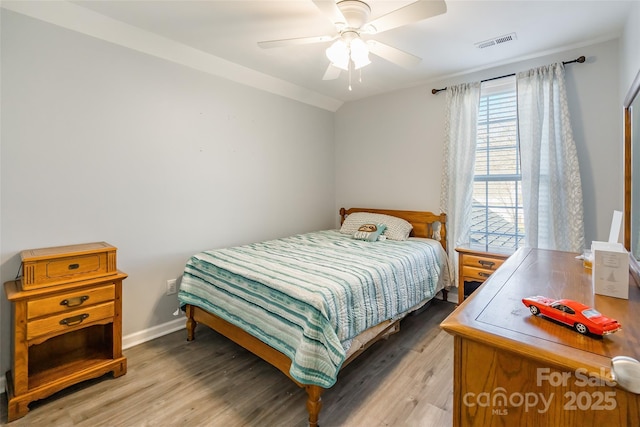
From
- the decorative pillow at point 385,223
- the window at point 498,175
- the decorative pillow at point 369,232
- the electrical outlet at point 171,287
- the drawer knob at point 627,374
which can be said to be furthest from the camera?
the decorative pillow at point 385,223

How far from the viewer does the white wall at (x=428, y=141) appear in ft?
7.81

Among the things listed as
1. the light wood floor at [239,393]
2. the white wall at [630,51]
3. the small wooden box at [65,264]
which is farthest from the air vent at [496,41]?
the small wooden box at [65,264]

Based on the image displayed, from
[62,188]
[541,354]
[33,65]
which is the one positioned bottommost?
[541,354]

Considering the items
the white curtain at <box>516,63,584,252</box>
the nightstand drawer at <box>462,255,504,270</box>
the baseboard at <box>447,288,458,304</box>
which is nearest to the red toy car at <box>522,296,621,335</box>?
the nightstand drawer at <box>462,255,504,270</box>

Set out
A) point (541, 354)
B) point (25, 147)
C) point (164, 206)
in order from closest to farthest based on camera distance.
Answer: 1. point (541, 354)
2. point (25, 147)
3. point (164, 206)

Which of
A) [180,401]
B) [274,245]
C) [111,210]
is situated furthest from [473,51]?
[180,401]

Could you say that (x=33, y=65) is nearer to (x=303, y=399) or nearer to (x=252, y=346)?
(x=252, y=346)

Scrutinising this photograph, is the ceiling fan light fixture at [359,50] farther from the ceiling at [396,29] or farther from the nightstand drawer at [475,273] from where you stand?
the nightstand drawer at [475,273]

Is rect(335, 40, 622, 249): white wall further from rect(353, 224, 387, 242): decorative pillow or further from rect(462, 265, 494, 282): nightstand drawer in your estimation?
rect(462, 265, 494, 282): nightstand drawer

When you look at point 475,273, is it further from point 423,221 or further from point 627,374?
point 627,374

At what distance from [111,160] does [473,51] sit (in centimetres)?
314

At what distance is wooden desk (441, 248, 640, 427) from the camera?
0.71 m

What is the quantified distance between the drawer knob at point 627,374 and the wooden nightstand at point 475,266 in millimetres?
1917

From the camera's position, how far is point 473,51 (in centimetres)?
260
